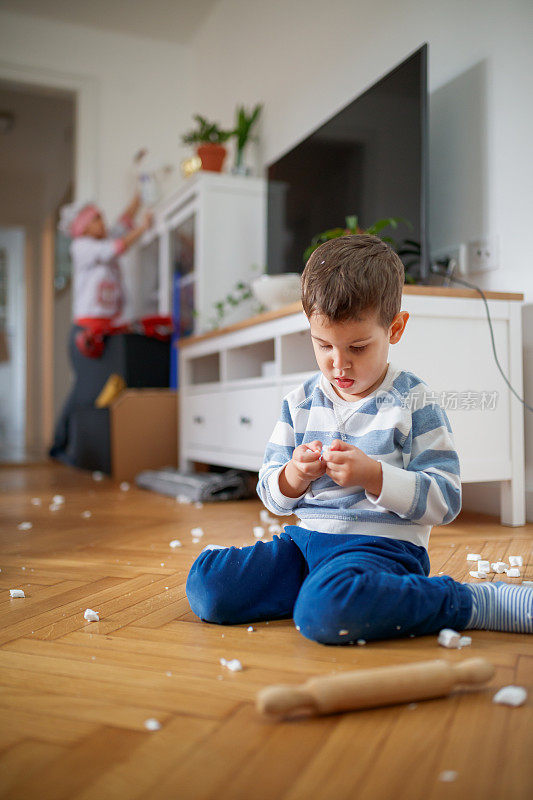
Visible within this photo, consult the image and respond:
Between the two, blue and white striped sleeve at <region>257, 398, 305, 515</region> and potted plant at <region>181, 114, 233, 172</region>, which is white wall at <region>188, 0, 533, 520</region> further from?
blue and white striped sleeve at <region>257, 398, 305, 515</region>

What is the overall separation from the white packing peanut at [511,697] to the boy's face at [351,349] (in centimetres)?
42

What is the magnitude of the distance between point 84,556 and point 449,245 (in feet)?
4.21

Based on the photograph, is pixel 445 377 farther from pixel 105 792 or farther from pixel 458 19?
pixel 105 792

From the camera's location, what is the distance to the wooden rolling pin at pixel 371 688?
0.63 metres

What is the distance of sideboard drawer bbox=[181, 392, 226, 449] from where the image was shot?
251cm

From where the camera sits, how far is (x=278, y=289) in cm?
224

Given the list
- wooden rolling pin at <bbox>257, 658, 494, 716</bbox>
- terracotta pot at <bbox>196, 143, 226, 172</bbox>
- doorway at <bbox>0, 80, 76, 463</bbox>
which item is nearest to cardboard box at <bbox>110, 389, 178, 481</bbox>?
terracotta pot at <bbox>196, 143, 226, 172</bbox>

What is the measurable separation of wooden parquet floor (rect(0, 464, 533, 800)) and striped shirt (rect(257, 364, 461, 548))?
0.49ft

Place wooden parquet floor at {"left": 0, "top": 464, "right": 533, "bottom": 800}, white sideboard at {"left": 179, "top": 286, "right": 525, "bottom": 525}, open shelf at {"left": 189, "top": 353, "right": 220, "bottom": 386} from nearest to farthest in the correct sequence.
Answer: wooden parquet floor at {"left": 0, "top": 464, "right": 533, "bottom": 800}
white sideboard at {"left": 179, "top": 286, "right": 525, "bottom": 525}
open shelf at {"left": 189, "top": 353, "right": 220, "bottom": 386}

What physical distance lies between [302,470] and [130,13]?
3.78 metres

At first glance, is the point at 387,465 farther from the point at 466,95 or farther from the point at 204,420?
the point at 204,420

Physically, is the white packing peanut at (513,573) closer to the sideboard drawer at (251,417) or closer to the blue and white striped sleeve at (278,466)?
the blue and white striped sleeve at (278,466)

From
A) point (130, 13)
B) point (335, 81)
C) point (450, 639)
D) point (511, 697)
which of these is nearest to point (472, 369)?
point (450, 639)

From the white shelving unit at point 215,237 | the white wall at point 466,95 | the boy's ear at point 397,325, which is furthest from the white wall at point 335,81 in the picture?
the boy's ear at point 397,325
